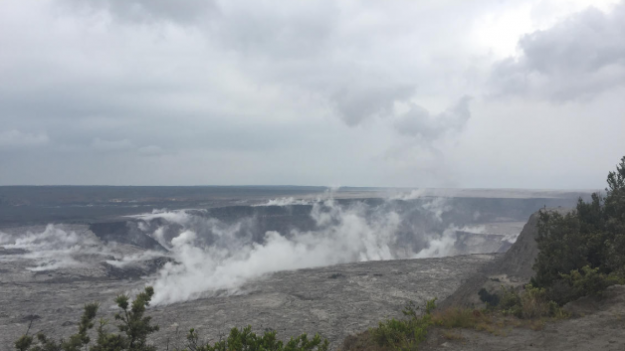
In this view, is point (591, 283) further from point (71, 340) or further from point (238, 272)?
point (238, 272)

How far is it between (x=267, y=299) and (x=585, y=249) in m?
20.3

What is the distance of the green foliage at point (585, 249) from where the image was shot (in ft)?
43.8

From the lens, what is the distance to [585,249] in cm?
1587

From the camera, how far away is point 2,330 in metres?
22.1

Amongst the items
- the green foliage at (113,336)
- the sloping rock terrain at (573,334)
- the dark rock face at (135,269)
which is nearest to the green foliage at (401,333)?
the sloping rock terrain at (573,334)

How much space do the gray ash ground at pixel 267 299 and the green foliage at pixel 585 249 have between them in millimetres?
10250

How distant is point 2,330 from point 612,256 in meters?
30.7

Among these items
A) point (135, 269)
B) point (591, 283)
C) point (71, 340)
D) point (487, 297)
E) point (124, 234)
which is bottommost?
point (135, 269)

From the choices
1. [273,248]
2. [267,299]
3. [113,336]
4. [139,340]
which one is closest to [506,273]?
[267,299]

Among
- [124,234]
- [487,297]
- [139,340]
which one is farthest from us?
[124,234]

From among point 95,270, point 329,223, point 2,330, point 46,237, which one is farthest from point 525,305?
point 329,223

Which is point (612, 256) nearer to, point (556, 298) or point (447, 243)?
point (556, 298)

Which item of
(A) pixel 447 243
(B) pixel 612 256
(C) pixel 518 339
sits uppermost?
(B) pixel 612 256

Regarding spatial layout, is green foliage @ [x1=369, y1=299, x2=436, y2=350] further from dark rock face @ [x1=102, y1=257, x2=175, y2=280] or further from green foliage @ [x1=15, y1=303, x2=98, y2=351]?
dark rock face @ [x1=102, y1=257, x2=175, y2=280]
